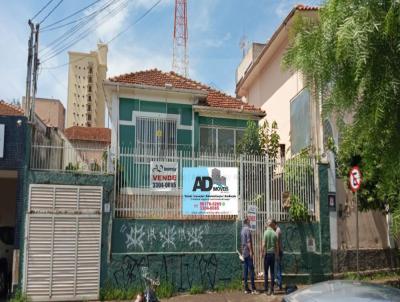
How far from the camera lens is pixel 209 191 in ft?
41.7

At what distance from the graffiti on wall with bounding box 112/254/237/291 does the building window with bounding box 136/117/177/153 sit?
489 centimetres

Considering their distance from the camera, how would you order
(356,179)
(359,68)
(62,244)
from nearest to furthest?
1. (359,68)
2. (62,244)
3. (356,179)

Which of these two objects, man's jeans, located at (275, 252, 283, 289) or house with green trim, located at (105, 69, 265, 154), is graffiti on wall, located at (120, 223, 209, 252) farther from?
house with green trim, located at (105, 69, 265, 154)

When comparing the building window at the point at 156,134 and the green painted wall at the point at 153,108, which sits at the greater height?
the green painted wall at the point at 153,108

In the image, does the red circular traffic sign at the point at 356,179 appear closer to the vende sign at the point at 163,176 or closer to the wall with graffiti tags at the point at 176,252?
the wall with graffiti tags at the point at 176,252

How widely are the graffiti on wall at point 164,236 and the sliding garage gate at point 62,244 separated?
766 mm

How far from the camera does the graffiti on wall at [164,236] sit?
12.0 m

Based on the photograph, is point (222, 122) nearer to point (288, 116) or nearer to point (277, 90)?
point (288, 116)

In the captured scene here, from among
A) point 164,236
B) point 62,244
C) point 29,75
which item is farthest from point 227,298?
point 29,75

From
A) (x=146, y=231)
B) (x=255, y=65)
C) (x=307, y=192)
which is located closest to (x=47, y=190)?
(x=146, y=231)

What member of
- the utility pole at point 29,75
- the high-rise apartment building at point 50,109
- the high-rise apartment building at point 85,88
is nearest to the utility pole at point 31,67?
the utility pole at point 29,75

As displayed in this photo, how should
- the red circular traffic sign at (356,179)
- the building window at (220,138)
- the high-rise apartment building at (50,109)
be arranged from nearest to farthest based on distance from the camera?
the red circular traffic sign at (356,179), the building window at (220,138), the high-rise apartment building at (50,109)

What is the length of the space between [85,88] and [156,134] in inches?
3217

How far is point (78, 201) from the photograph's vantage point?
11797mm
